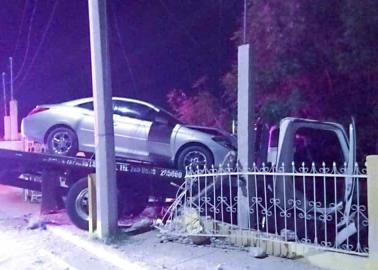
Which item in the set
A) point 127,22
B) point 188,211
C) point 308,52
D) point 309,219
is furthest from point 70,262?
point 127,22

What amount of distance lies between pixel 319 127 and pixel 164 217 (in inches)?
115

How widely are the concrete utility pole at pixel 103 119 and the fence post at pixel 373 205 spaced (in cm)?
381

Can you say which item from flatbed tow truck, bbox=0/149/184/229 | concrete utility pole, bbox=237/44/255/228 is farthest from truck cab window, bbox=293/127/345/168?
flatbed tow truck, bbox=0/149/184/229

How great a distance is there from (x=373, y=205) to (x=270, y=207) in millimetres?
2157

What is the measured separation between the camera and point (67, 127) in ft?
34.7

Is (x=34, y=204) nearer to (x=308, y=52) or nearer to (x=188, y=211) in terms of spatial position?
(x=188, y=211)

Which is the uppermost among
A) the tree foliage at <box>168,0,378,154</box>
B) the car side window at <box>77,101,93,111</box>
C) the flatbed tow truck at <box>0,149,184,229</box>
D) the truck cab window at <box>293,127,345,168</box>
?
the tree foliage at <box>168,0,378,154</box>

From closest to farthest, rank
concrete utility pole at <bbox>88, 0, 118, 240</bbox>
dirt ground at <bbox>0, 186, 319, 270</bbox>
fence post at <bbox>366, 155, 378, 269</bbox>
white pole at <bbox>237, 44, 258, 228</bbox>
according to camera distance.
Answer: fence post at <bbox>366, 155, 378, 269</bbox>
dirt ground at <bbox>0, 186, 319, 270</bbox>
white pole at <bbox>237, 44, 258, 228</bbox>
concrete utility pole at <bbox>88, 0, 118, 240</bbox>

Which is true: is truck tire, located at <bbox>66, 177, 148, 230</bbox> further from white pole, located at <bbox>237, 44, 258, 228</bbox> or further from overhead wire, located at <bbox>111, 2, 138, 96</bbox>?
overhead wire, located at <bbox>111, 2, 138, 96</bbox>

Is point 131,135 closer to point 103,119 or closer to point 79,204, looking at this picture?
point 79,204

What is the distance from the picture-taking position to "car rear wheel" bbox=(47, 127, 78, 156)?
10.4 meters

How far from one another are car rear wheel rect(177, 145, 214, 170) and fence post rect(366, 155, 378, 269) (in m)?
4.79

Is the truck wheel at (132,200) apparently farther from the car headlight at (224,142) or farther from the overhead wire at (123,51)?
the overhead wire at (123,51)

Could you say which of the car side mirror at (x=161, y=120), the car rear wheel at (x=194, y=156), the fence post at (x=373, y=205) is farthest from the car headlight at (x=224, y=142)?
the fence post at (x=373, y=205)
